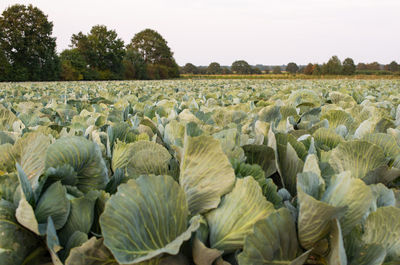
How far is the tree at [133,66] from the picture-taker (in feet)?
209

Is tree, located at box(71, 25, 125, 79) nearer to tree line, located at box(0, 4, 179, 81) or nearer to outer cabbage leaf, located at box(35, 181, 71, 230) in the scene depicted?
tree line, located at box(0, 4, 179, 81)

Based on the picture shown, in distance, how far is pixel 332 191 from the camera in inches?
28.5

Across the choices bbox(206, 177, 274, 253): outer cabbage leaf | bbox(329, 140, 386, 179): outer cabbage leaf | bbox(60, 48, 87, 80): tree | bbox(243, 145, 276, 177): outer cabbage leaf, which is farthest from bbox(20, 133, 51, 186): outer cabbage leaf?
bbox(60, 48, 87, 80): tree

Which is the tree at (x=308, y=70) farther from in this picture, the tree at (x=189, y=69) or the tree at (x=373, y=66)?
the tree at (x=189, y=69)

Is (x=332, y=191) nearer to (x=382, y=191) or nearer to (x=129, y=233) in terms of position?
(x=382, y=191)

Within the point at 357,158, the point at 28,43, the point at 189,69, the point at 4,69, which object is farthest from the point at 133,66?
the point at 357,158

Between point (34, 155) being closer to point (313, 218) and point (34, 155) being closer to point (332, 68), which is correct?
point (313, 218)

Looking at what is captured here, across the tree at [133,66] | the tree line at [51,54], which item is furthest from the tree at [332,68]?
the tree at [133,66]

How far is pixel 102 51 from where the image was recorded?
61.7m

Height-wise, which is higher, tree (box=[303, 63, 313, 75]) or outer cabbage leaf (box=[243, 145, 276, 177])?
outer cabbage leaf (box=[243, 145, 276, 177])

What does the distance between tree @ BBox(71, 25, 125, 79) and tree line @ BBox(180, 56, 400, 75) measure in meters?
33.1

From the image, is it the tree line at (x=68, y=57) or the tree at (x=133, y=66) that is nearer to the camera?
the tree line at (x=68, y=57)

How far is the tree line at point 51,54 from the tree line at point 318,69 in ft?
99.9

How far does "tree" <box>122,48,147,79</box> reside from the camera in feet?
209
